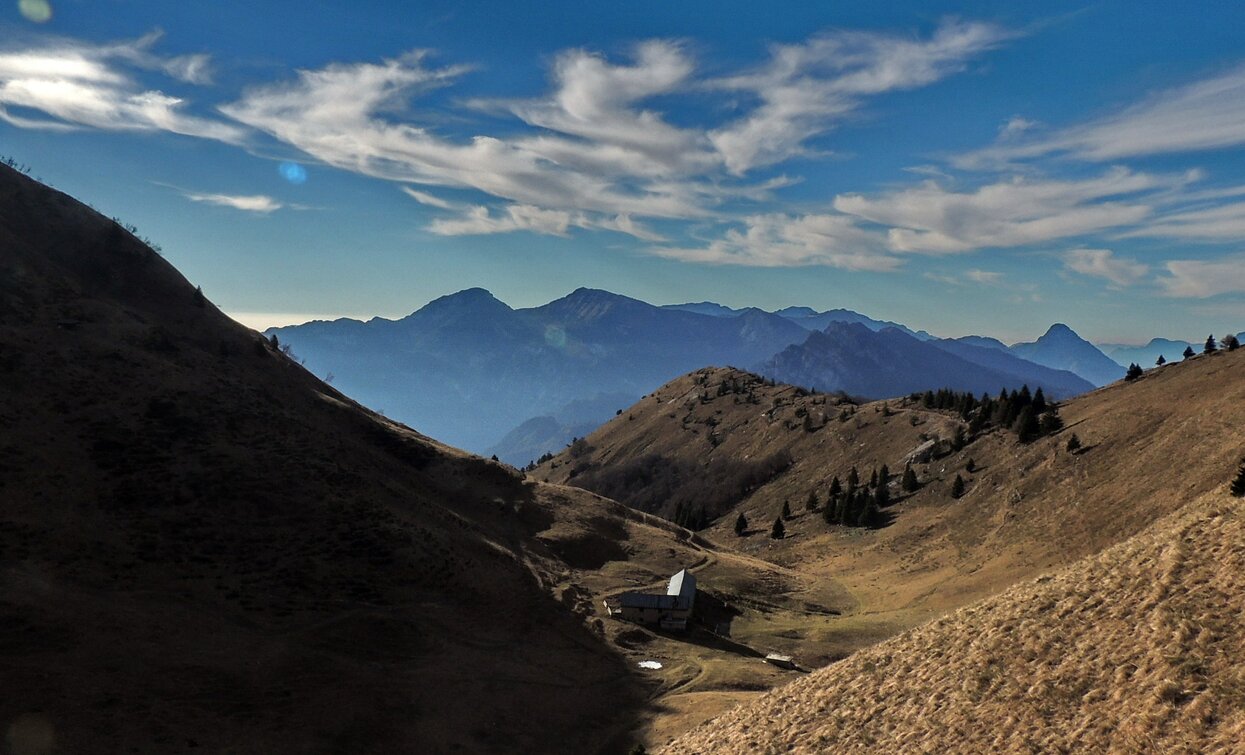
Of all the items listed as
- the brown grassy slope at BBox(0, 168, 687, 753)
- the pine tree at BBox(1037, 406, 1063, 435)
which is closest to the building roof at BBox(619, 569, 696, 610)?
the brown grassy slope at BBox(0, 168, 687, 753)

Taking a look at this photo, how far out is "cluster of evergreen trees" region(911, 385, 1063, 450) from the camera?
3644 inches

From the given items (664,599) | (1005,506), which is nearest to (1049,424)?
(1005,506)

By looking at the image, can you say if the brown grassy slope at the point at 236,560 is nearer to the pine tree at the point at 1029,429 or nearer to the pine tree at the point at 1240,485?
the pine tree at the point at 1240,485

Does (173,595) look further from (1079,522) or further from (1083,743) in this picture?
(1079,522)

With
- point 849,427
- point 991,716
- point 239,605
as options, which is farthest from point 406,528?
point 849,427

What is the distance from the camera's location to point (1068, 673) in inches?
861

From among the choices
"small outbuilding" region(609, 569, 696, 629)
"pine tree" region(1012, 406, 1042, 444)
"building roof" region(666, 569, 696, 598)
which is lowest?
"small outbuilding" region(609, 569, 696, 629)

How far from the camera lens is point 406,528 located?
2435 inches

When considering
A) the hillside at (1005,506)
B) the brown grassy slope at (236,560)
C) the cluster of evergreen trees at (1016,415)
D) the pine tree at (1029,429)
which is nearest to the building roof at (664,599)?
the brown grassy slope at (236,560)

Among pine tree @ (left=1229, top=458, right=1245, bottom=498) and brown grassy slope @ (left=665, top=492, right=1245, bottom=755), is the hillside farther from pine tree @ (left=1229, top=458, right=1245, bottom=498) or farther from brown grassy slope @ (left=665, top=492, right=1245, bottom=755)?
pine tree @ (left=1229, top=458, right=1245, bottom=498)

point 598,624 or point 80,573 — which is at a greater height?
point 80,573

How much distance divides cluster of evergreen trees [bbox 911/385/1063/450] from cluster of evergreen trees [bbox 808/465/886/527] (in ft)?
45.9

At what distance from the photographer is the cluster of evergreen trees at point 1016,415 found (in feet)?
304

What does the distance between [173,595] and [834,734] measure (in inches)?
1727
